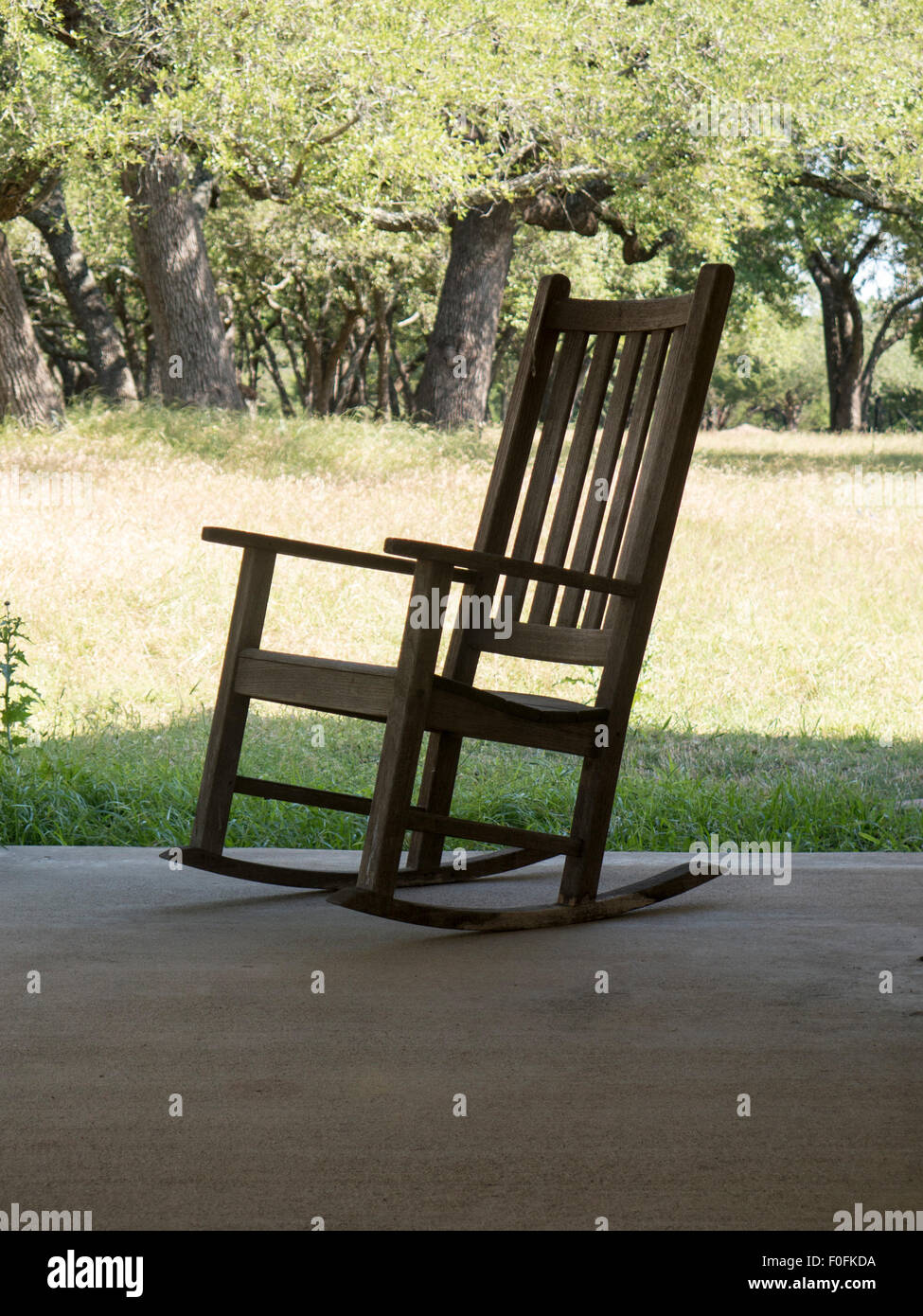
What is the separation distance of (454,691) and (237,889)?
2.93 ft

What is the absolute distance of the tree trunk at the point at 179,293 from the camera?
11094 millimetres

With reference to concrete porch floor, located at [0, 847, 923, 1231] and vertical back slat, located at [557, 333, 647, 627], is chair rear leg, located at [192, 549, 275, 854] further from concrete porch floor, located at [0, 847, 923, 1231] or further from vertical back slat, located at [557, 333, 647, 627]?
vertical back slat, located at [557, 333, 647, 627]

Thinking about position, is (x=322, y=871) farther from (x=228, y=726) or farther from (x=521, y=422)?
(x=521, y=422)

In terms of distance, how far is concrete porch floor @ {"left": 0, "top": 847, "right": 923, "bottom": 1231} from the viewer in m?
1.57

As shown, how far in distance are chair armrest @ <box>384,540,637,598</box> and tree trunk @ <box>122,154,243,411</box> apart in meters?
8.94

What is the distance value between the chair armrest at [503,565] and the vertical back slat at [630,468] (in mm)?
183

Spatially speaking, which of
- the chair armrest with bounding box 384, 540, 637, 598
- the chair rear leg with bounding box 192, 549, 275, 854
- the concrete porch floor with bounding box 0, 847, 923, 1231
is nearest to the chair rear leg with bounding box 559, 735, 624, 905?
the concrete porch floor with bounding box 0, 847, 923, 1231

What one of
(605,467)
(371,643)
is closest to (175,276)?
(371,643)

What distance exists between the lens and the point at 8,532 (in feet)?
22.6

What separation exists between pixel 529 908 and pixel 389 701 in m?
0.59

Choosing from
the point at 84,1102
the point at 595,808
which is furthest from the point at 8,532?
the point at 84,1102

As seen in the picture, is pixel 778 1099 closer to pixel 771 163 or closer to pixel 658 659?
pixel 658 659

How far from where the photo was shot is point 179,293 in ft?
36.8

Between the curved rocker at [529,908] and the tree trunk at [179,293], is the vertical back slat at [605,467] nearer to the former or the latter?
the curved rocker at [529,908]
